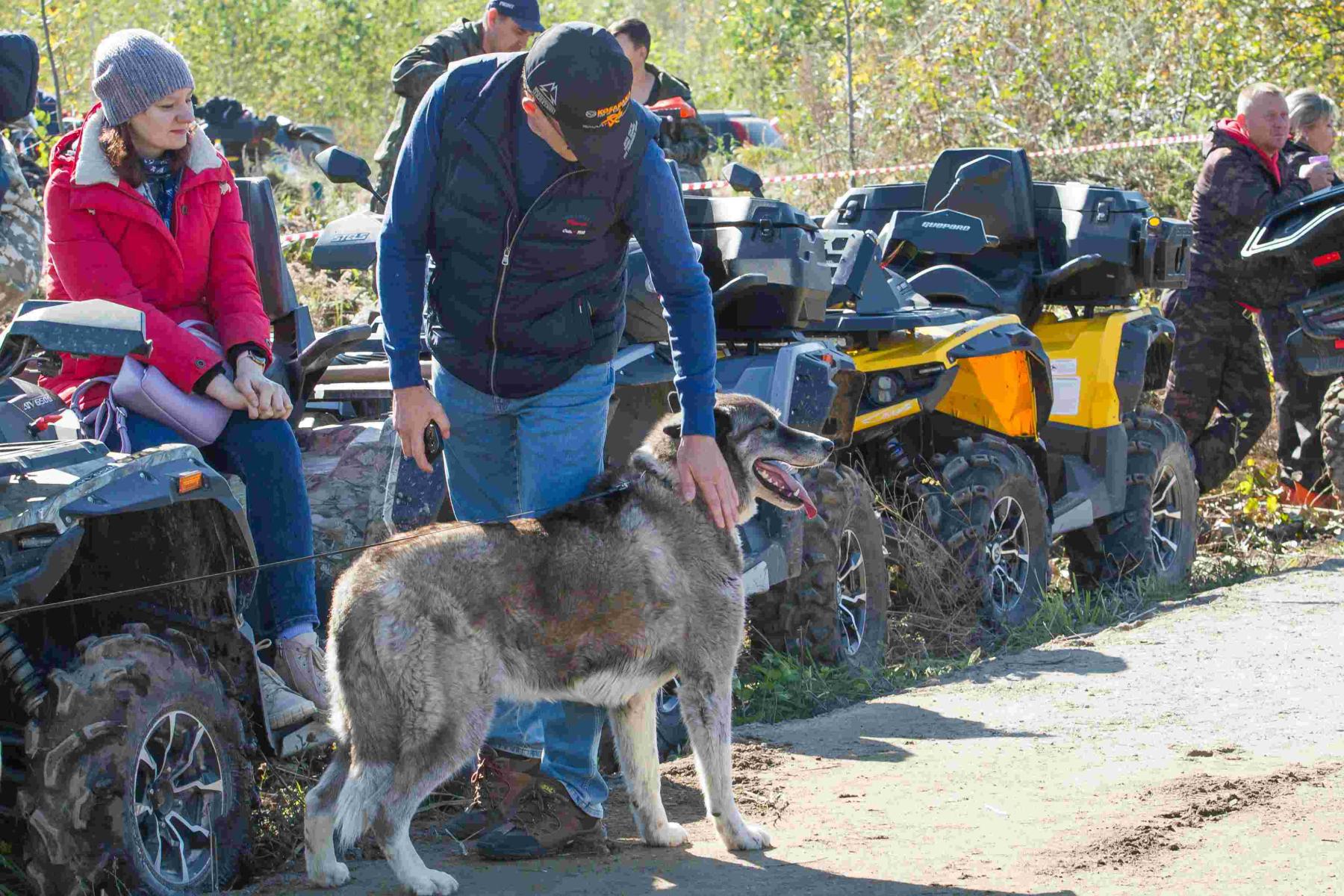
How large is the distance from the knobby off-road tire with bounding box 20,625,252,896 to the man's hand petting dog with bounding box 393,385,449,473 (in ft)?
2.57

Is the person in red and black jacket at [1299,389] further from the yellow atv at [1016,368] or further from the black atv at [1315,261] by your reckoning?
the yellow atv at [1016,368]

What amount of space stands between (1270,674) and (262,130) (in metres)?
12.4

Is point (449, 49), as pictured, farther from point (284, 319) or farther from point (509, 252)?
point (509, 252)

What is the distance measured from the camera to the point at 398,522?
5.24 m

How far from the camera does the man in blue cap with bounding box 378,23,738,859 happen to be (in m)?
4.29

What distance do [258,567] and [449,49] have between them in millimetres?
6138

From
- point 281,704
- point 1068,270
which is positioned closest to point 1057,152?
point 1068,270

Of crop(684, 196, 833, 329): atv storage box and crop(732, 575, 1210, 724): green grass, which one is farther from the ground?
crop(684, 196, 833, 329): atv storage box

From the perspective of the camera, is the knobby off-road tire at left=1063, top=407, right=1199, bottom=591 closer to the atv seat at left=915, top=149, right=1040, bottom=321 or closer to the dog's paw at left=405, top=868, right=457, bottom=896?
the atv seat at left=915, top=149, right=1040, bottom=321

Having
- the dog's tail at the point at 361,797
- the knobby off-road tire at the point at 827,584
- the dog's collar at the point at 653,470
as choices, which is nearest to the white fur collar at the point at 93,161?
the dog's collar at the point at 653,470

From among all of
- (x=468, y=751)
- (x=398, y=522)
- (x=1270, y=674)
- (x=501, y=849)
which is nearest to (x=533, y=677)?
(x=468, y=751)

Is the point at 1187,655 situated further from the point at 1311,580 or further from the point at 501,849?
the point at 501,849

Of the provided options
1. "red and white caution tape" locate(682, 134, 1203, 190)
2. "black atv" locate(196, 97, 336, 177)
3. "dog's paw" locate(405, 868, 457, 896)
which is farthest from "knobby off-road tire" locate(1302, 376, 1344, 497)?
"black atv" locate(196, 97, 336, 177)

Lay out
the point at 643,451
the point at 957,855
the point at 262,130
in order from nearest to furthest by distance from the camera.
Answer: the point at 957,855 < the point at 643,451 < the point at 262,130
